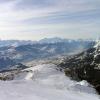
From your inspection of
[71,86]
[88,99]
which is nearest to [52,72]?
[71,86]

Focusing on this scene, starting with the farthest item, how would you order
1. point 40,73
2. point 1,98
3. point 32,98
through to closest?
point 40,73, point 32,98, point 1,98

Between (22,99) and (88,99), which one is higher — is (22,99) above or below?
above

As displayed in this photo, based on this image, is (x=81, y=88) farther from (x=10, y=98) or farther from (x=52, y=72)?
(x=52, y=72)

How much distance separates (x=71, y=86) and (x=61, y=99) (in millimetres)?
21768

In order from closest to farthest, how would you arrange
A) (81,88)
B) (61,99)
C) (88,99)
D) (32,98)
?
(32,98) → (61,99) → (88,99) → (81,88)

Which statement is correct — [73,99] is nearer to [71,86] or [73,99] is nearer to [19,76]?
[71,86]

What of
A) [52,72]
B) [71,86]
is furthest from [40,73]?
[71,86]

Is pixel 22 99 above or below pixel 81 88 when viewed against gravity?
above

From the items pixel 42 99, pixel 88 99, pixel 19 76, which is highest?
pixel 42 99

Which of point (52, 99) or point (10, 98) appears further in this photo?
point (52, 99)

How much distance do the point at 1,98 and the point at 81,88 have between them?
26.1 m

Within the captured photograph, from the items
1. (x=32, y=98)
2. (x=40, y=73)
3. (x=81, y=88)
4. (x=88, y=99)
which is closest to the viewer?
(x=32, y=98)

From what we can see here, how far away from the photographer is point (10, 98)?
26.3 meters

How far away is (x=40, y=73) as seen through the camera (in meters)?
82.0
